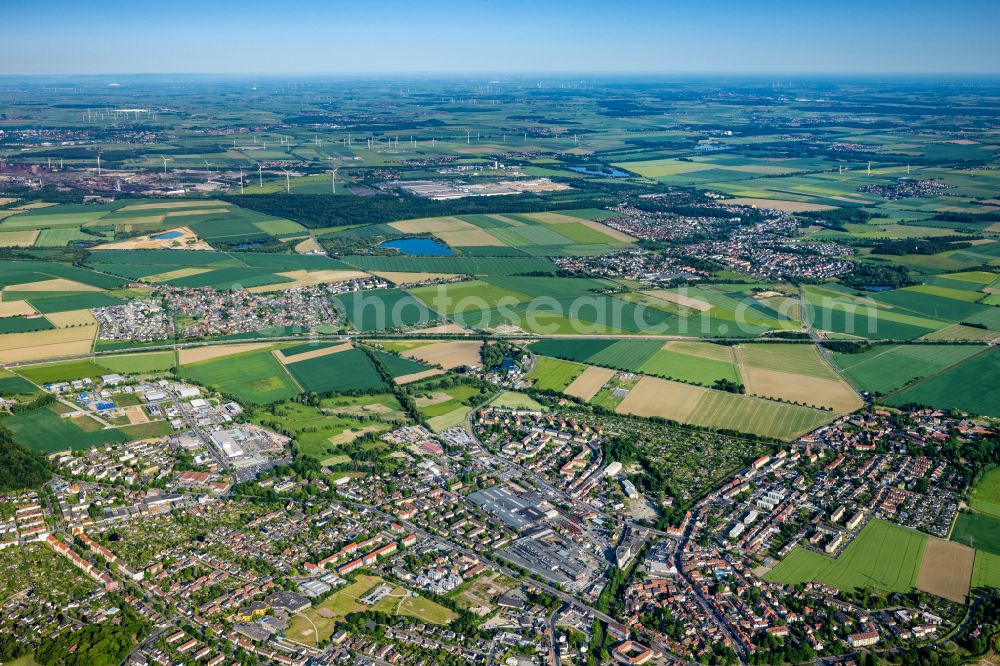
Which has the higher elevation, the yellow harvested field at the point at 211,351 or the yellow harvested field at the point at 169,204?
the yellow harvested field at the point at 169,204

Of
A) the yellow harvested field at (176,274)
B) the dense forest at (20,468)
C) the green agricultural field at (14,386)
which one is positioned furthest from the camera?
the yellow harvested field at (176,274)

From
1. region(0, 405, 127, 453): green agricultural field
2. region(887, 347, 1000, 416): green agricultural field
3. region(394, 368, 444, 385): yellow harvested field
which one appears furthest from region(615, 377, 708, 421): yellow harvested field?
region(0, 405, 127, 453): green agricultural field

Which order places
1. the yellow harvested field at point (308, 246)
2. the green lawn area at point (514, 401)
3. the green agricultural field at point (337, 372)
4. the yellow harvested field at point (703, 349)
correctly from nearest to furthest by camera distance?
the green lawn area at point (514, 401)
the green agricultural field at point (337, 372)
the yellow harvested field at point (703, 349)
the yellow harvested field at point (308, 246)

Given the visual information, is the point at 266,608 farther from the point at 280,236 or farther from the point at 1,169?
the point at 1,169

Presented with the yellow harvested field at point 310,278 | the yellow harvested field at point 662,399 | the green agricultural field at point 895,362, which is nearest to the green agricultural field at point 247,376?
the yellow harvested field at point 310,278

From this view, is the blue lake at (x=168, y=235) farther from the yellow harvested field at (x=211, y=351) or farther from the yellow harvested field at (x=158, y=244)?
the yellow harvested field at (x=211, y=351)

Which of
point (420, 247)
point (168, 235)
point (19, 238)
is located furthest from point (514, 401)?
point (19, 238)

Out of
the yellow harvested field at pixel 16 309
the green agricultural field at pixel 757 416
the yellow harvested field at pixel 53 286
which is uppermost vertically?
the yellow harvested field at pixel 53 286
